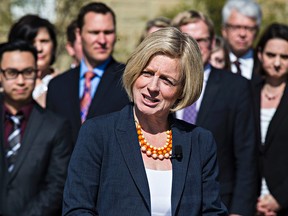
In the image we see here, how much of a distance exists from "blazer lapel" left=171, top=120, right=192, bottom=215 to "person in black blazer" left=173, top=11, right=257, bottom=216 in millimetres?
2215

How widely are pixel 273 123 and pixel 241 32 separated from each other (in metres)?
1.46

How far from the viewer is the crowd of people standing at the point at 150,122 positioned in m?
4.79

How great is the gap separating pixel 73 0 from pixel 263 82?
6.48m

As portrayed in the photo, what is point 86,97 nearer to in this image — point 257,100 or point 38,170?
point 38,170

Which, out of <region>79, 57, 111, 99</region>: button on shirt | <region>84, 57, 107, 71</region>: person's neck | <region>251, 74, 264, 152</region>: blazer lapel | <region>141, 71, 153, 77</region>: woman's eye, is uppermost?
<region>141, 71, 153, 77</region>: woman's eye

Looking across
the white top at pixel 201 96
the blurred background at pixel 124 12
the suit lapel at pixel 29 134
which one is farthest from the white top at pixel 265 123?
the blurred background at pixel 124 12

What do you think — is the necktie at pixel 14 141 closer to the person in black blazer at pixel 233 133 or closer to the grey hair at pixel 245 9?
the person in black blazer at pixel 233 133

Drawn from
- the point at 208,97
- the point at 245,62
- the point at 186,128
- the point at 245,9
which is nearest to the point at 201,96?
the point at 208,97

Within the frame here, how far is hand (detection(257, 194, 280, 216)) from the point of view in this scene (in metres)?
7.77

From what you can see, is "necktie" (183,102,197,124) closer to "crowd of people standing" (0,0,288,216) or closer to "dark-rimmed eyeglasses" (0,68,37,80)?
"crowd of people standing" (0,0,288,216)

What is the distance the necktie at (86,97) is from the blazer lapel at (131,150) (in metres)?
2.42

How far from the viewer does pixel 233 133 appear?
23.8 ft

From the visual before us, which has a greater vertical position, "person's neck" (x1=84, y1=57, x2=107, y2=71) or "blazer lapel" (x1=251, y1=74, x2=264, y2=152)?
"person's neck" (x1=84, y1=57, x2=107, y2=71)

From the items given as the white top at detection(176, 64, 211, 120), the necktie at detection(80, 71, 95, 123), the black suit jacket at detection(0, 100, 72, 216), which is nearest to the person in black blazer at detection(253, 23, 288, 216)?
the white top at detection(176, 64, 211, 120)
